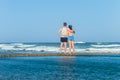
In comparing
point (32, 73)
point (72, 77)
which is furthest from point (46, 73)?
point (72, 77)

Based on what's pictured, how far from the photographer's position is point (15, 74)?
19922 mm

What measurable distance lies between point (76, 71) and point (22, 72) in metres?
2.77

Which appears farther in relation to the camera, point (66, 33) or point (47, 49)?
point (47, 49)

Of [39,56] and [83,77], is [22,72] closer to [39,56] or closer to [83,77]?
[83,77]

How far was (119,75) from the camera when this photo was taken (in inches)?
765

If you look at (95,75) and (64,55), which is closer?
(95,75)

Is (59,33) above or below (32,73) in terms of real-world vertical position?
above

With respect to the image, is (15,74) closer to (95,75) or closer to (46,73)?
(46,73)

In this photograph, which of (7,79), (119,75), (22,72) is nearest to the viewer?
(7,79)

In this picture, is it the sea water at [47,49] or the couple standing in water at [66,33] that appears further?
the sea water at [47,49]

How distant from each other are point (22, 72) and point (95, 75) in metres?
3.84

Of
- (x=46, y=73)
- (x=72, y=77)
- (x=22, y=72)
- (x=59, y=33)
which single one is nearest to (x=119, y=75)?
(x=72, y=77)

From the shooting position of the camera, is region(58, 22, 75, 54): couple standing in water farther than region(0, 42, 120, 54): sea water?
No

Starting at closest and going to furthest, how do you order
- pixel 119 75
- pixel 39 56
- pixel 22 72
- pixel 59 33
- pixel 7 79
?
pixel 7 79, pixel 119 75, pixel 22 72, pixel 59 33, pixel 39 56
